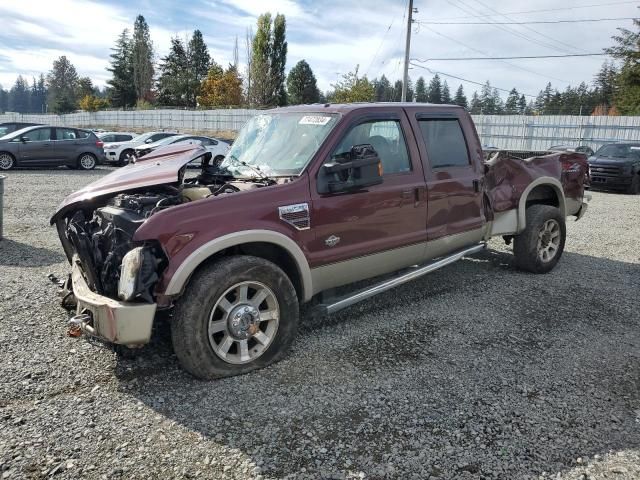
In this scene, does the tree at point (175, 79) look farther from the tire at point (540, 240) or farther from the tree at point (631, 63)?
the tire at point (540, 240)

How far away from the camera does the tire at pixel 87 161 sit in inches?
714

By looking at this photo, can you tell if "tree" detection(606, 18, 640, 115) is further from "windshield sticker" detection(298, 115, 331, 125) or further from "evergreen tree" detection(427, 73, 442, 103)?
"evergreen tree" detection(427, 73, 442, 103)

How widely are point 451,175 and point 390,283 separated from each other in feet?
4.22

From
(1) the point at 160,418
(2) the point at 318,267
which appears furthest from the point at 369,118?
(1) the point at 160,418

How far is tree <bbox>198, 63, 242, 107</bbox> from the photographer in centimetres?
5269

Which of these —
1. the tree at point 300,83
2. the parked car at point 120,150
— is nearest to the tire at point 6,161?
the parked car at point 120,150

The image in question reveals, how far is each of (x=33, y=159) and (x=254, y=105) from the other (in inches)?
1316

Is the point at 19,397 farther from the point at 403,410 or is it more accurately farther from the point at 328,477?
the point at 403,410

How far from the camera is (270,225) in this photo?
12.1ft

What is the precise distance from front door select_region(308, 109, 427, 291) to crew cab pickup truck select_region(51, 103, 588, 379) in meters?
0.01

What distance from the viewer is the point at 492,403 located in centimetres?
339

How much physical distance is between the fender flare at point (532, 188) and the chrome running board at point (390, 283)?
2.33 ft

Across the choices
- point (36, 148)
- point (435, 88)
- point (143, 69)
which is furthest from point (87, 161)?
point (435, 88)

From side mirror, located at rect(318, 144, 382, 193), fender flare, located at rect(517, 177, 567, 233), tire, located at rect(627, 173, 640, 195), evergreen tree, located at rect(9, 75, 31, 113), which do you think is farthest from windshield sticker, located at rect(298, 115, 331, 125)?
evergreen tree, located at rect(9, 75, 31, 113)
